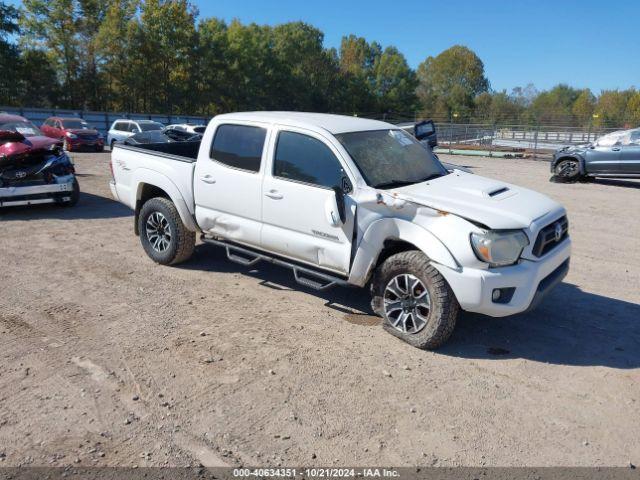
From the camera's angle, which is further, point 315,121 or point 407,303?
point 315,121

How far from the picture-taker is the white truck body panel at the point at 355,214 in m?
4.16

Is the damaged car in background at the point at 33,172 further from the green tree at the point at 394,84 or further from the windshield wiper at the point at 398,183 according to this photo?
the green tree at the point at 394,84

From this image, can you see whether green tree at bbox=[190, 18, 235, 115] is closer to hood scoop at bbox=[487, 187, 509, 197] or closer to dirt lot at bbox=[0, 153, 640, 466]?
dirt lot at bbox=[0, 153, 640, 466]

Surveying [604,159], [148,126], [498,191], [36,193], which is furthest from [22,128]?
[604,159]

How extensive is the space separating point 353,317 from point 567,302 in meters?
2.33

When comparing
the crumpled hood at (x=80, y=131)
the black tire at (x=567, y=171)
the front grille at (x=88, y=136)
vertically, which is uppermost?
the crumpled hood at (x=80, y=131)

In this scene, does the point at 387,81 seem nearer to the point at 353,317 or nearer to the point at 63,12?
the point at 63,12

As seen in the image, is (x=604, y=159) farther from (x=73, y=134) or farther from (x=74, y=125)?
(x=74, y=125)

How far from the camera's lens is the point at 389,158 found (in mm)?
5145

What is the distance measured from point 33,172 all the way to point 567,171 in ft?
44.4

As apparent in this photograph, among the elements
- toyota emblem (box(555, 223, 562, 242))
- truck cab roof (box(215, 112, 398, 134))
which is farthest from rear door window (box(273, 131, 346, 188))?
toyota emblem (box(555, 223, 562, 242))

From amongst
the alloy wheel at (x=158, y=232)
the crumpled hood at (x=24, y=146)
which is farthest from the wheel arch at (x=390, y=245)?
the crumpled hood at (x=24, y=146)

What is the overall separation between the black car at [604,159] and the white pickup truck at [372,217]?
36.2 feet

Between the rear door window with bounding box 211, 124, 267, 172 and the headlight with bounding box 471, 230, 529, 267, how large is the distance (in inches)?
93.1
